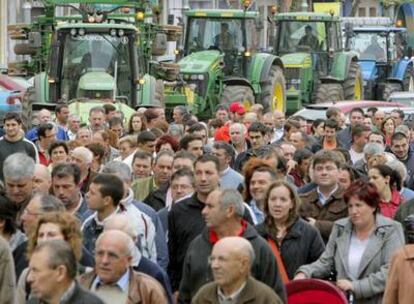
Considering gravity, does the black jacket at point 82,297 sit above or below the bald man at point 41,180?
above

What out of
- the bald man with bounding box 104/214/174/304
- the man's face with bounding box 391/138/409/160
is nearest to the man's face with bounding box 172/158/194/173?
the bald man with bounding box 104/214/174/304

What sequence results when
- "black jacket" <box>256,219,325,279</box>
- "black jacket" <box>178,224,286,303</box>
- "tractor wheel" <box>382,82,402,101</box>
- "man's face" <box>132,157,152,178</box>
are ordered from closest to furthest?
1. "black jacket" <box>178,224,286,303</box>
2. "black jacket" <box>256,219,325,279</box>
3. "man's face" <box>132,157,152,178</box>
4. "tractor wheel" <box>382,82,402,101</box>

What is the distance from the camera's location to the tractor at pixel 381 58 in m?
44.3

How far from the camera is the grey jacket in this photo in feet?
39.7

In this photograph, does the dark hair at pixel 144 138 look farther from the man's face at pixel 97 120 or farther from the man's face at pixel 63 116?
the man's face at pixel 63 116

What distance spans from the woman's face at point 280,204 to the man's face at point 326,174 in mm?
2134

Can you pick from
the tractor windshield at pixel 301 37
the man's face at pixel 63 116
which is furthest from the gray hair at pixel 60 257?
the tractor windshield at pixel 301 37

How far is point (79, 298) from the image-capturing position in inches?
368

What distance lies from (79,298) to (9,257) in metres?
1.91

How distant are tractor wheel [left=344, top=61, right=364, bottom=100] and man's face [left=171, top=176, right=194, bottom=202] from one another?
26.4 metres

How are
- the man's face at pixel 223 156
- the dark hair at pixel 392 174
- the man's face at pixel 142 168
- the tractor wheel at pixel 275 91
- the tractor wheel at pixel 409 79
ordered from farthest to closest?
the tractor wheel at pixel 409 79
the tractor wheel at pixel 275 91
the man's face at pixel 223 156
the man's face at pixel 142 168
the dark hair at pixel 392 174

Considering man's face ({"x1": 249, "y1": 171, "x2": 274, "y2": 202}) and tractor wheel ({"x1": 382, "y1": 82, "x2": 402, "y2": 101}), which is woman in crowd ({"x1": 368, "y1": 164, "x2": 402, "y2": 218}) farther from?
tractor wheel ({"x1": 382, "y1": 82, "x2": 402, "y2": 101})

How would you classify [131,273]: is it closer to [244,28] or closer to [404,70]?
[244,28]

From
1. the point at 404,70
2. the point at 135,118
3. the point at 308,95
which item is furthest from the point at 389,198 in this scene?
the point at 404,70
